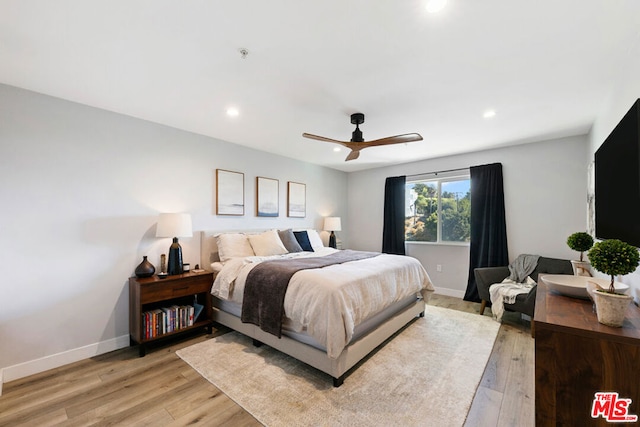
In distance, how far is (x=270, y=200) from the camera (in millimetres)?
4469

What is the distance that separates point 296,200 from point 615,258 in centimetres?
418

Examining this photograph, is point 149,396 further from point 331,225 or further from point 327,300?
point 331,225

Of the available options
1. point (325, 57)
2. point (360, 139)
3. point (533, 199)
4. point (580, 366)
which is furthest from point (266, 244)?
point (533, 199)

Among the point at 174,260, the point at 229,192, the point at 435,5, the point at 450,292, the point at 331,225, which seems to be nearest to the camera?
the point at 435,5

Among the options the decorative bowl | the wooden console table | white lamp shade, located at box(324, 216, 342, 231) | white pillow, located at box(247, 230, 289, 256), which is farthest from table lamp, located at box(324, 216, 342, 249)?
the wooden console table

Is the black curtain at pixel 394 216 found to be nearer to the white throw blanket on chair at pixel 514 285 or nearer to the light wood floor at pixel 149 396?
the white throw blanket on chair at pixel 514 285

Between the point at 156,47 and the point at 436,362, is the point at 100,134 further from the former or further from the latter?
the point at 436,362

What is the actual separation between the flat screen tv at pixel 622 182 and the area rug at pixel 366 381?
1.51 metres

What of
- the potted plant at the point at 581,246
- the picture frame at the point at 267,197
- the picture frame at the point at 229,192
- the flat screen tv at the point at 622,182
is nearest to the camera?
the flat screen tv at the point at 622,182

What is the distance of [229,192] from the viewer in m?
3.90

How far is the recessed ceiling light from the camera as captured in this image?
54.9 inches

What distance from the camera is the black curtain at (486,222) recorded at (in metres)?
4.13

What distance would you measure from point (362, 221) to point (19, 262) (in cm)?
509

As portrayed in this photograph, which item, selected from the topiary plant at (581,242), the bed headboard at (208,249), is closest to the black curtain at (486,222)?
the topiary plant at (581,242)
